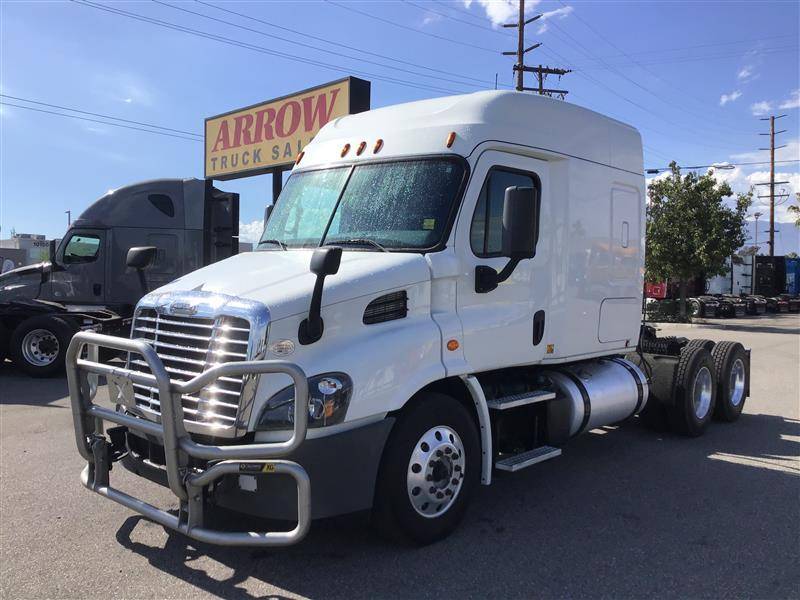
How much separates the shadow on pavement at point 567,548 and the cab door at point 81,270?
9270 mm

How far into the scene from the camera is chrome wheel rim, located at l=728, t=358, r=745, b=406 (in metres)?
8.12

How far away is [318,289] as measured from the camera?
139 inches

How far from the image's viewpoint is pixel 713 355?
8.07m

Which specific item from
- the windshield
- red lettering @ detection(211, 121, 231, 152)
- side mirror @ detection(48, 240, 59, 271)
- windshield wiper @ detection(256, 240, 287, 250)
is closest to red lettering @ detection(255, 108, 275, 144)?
red lettering @ detection(211, 121, 231, 152)

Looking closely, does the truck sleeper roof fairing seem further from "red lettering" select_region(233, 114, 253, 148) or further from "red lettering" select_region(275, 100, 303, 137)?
"red lettering" select_region(233, 114, 253, 148)

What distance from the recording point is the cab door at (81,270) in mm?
12477

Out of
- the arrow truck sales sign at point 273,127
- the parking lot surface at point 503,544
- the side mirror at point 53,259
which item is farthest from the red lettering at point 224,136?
the parking lot surface at point 503,544

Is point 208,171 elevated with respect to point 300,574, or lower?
elevated

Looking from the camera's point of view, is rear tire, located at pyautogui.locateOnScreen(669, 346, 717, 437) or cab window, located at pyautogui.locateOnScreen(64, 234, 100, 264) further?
cab window, located at pyautogui.locateOnScreen(64, 234, 100, 264)

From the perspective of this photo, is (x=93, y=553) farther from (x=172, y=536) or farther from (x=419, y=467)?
(x=419, y=467)

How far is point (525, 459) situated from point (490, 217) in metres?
1.85

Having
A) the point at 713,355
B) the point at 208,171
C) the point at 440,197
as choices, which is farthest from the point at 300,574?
the point at 208,171

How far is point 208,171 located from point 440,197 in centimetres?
1415

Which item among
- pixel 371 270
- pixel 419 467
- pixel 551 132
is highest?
pixel 551 132
